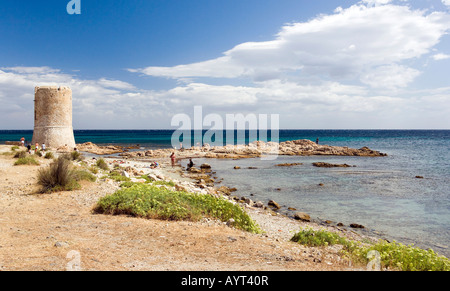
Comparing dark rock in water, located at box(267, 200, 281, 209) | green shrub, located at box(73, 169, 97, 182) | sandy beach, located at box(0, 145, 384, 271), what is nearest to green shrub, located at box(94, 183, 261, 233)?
sandy beach, located at box(0, 145, 384, 271)

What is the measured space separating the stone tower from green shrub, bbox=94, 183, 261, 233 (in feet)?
92.1

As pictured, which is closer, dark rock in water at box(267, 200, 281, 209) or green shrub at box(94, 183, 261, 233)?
green shrub at box(94, 183, 261, 233)

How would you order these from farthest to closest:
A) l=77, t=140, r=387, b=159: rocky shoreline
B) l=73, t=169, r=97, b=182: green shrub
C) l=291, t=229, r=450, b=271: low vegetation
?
l=77, t=140, r=387, b=159: rocky shoreline → l=73, t=169, r=97, b=182: green shrub → l=291, t=229, r=450, b=271: low vegetation

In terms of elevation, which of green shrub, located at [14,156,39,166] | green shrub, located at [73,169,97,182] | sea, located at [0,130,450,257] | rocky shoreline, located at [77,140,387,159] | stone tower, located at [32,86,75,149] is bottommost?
sea, located at [0,130,450,257]

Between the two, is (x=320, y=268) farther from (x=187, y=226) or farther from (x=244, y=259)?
(x=187, y=226)

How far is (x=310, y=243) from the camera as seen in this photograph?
23.4 ft

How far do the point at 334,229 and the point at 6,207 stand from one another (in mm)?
11614

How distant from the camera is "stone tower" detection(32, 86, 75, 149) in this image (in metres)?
31.9

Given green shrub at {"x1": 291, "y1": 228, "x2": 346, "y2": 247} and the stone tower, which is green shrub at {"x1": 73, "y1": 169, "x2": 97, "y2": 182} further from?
the stone tower

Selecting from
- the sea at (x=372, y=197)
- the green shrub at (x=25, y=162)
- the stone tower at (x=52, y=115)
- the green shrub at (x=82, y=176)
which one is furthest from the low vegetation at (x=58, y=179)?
the stone tower at (x=52, y=115)

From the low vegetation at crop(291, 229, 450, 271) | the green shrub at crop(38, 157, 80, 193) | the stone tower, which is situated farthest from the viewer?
the stone tower

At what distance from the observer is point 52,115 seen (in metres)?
32.5

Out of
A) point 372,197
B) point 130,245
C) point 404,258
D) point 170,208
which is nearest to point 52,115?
point 170,208

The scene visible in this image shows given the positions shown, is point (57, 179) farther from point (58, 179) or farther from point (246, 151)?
point (246, 151)
